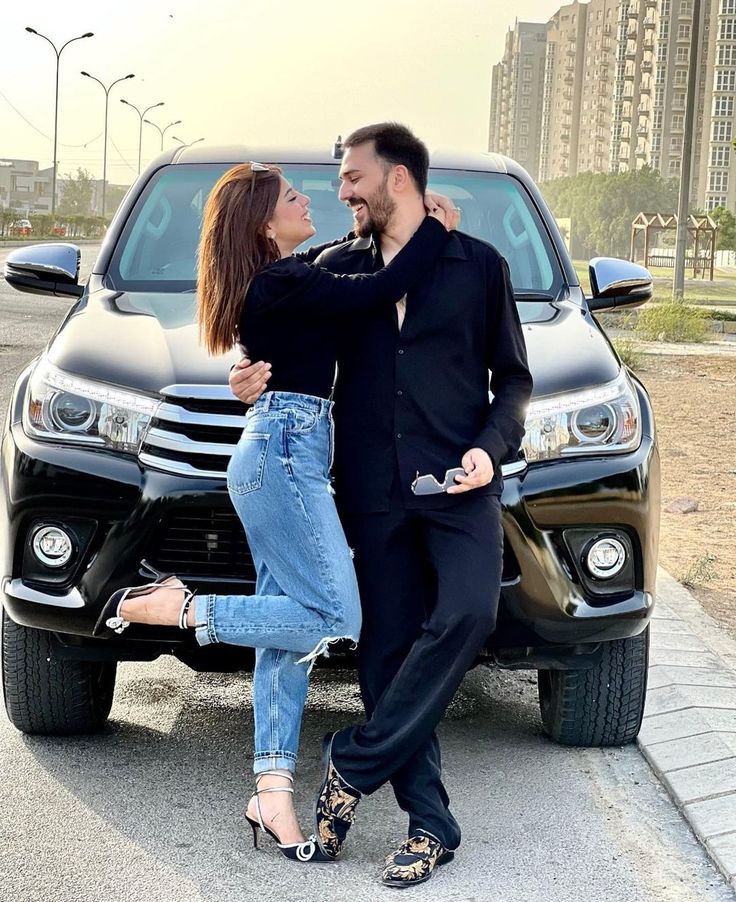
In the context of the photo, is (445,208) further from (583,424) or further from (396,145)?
(583,424)

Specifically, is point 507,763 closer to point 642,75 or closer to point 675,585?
point 675,585

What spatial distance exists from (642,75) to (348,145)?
166 metres

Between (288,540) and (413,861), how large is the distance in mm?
805

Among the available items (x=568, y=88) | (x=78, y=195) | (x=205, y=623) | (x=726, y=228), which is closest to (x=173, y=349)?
(x=205, y=623)

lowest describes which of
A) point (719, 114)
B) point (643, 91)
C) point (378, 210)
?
point (378, 210)

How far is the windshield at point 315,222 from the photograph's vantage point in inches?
201

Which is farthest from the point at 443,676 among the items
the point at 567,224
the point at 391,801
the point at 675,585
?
the point at 567,224

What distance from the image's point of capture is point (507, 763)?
4254 mm

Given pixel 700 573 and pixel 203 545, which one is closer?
pixel 203 545

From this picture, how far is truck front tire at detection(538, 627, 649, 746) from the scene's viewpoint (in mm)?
4137

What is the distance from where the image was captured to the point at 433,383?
337 centimetres

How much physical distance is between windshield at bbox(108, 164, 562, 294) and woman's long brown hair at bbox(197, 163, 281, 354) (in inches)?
59.4

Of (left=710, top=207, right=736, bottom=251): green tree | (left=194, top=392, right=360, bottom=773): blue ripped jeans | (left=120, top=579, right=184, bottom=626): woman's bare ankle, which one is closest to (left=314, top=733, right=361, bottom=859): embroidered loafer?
(left=194, top=392, right=360, bottom=773): blue ripped jeans

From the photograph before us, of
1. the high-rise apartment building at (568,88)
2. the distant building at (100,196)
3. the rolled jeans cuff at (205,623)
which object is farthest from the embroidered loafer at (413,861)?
the high-rise apartment building at (568,88)
